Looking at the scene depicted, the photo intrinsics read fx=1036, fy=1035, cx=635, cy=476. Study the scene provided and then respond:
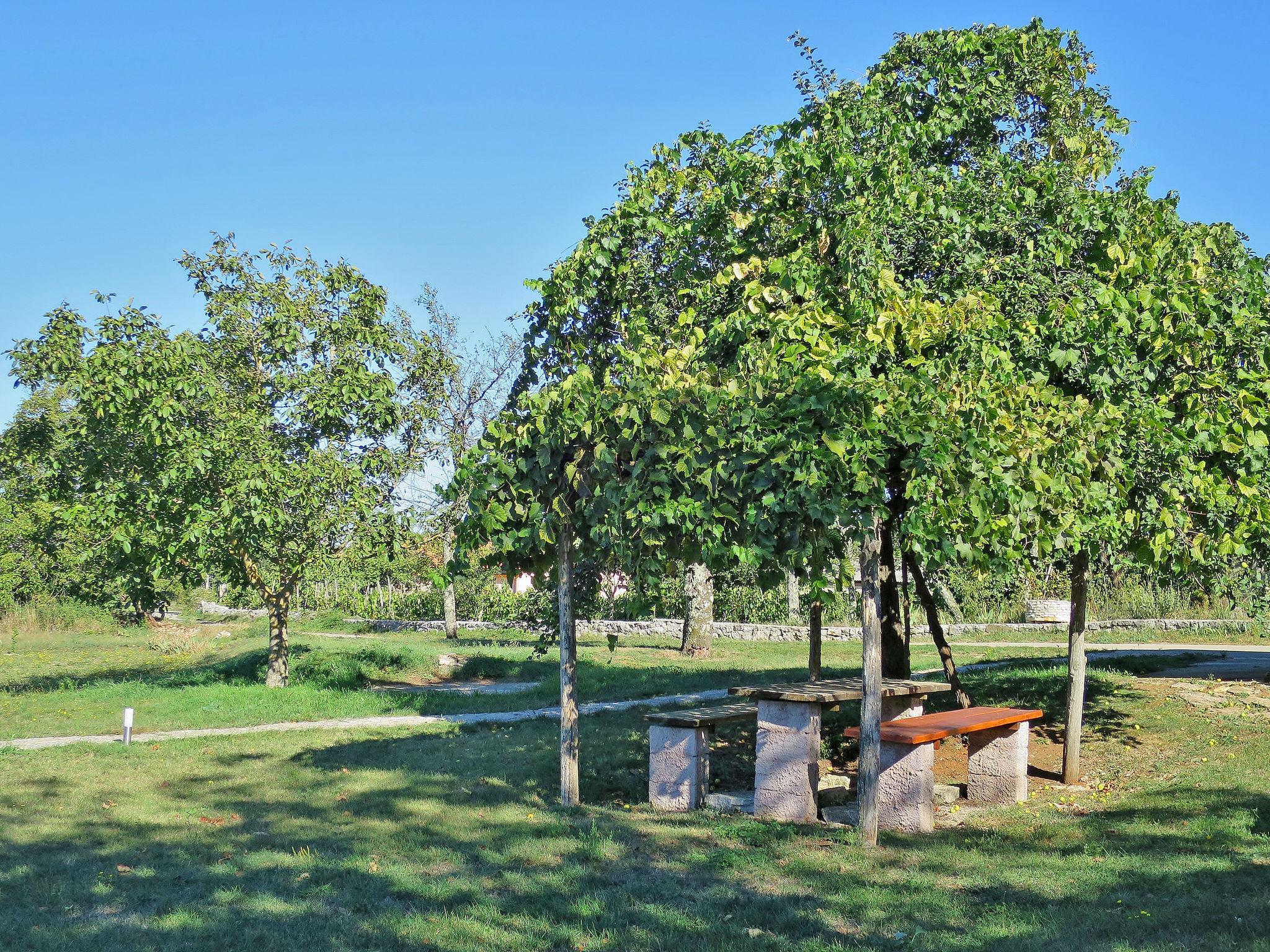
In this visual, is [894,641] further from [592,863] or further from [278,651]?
[278,651]

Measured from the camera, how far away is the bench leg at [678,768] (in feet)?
29.7

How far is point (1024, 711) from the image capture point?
920 cm

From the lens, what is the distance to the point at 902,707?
1088cm

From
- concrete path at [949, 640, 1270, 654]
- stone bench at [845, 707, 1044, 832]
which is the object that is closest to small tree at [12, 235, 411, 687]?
stone bench at [845, 707, 1044, 832]

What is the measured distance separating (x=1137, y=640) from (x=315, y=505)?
63.7ft

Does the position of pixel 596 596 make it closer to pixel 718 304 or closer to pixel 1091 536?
pixel 718 304

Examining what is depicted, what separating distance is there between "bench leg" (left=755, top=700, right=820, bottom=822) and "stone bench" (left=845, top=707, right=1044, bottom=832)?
1.44 feet

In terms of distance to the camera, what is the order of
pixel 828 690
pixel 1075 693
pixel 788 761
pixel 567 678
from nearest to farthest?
1. pixel 788 761
2. pixel 567 678
3. pixel 828 690
4. pixel 1075 693

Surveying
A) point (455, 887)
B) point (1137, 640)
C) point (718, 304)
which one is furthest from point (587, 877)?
point (1137, 640)

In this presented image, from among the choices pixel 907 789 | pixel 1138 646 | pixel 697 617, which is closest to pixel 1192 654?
pixel 1138 646

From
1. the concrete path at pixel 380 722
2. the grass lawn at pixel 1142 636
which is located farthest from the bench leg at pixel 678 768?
the grass lawn at pixel 1142 636

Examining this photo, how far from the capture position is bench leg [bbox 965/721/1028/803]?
30.0 ft

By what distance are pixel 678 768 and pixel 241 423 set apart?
995 centimetres

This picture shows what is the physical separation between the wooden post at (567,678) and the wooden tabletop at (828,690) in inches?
57.9
